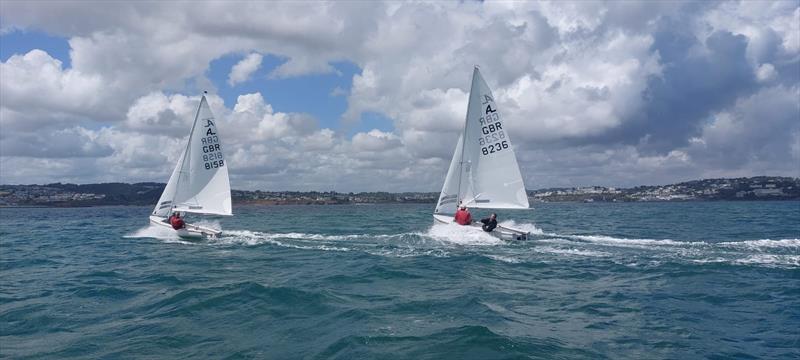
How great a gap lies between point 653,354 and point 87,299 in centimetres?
1491

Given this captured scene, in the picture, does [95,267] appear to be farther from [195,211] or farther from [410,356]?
[410,356]

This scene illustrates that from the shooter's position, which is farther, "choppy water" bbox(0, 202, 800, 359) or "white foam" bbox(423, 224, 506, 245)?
"white foam" bbox(423, 224, 506, 245)

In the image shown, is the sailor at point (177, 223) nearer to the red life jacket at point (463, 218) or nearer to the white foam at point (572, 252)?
the red life jacket at point (463, 218)

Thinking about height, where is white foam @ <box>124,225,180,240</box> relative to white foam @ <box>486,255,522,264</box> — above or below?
above

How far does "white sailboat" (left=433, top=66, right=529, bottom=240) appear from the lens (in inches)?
1197

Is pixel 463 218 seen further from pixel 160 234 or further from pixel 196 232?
pixel 160 234

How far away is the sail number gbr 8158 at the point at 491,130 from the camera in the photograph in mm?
30344

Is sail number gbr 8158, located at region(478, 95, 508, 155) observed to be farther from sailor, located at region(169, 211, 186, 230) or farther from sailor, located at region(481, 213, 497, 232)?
sailor, located at region(169, 211, 186, 230)

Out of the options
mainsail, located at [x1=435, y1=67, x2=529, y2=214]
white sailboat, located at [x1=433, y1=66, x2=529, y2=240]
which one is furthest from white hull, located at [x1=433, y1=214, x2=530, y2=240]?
mainsail, located at [x1=435, y1=67, x2=529, y2=214]

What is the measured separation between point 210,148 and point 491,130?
18.1m

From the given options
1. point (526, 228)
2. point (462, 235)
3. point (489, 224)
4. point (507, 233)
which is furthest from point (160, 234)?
point (526, 228)

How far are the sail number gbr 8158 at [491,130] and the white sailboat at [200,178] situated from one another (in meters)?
16.8

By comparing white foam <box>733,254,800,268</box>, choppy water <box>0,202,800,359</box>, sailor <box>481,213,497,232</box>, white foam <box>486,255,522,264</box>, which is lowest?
choppy water <box>0,202,800,359</box>

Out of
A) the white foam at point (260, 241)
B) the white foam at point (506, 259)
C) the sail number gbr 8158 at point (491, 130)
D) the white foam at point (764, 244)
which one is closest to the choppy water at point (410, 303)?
the white foam at point (506, 259)
